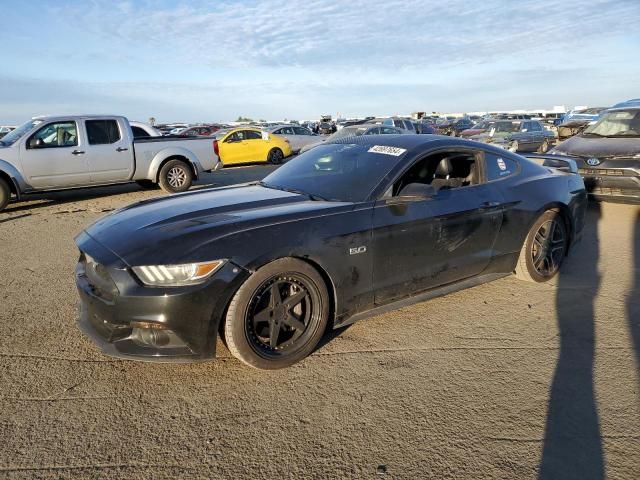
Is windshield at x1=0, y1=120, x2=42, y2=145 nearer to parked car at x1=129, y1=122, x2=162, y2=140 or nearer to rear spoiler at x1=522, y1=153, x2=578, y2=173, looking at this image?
parked car at x1=129, y1=122, x2=162, y2=140

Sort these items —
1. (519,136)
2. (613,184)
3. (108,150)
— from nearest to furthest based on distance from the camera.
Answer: (613,184) → (108,150) → (519,136)

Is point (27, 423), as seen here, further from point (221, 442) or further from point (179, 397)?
point (221, 442)

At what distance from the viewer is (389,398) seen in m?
2.71

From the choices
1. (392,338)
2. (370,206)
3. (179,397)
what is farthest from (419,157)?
(179,397)

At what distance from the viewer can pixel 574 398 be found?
2689 millimetres

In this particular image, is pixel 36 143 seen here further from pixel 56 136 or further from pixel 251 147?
pixel 251 147

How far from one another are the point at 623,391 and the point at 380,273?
64.0 inches

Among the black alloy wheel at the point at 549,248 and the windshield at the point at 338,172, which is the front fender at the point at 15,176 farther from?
the black alloy wheel at the point at 549,248

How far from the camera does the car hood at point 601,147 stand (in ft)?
24.4

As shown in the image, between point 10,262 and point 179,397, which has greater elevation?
point 10,262

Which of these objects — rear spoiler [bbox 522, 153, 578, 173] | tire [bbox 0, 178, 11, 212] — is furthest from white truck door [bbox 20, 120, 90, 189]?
rear spoiler [bbox 522, 153, 578, 173]

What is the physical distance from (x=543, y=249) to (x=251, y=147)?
14227 millimetres

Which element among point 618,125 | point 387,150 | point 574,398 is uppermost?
point 618,125

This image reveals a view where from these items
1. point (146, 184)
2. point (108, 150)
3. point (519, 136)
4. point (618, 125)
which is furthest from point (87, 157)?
point (519, 136)
